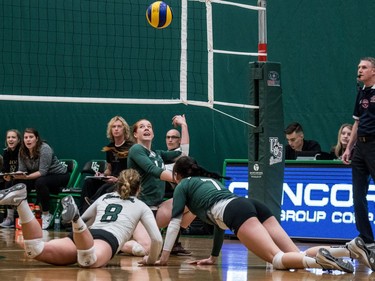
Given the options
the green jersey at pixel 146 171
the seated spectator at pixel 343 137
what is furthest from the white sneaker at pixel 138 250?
the seated spectator at pixel 343 137

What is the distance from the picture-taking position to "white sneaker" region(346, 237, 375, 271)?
24.2 feet

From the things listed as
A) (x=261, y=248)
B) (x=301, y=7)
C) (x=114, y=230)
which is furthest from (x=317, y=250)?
(x=301, y=7)

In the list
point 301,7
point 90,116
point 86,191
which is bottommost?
point 86,191

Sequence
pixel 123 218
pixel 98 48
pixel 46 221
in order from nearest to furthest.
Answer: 1. pixel 123 218
2. pixel 46 221
3. pixel 98 48

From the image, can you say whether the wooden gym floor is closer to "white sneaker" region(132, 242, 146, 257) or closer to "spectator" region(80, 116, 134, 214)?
"white sneaker" region(132, 242, 146, 257)

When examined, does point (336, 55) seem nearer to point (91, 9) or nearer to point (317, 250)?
point (91, 9)

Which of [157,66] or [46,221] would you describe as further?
[157,66]

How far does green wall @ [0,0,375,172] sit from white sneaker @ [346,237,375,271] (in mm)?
5788

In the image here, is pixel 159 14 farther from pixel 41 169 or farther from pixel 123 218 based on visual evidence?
pixel 41 169

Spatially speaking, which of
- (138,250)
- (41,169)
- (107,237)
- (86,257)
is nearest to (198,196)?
(107,237)

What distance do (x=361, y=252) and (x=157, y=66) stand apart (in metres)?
7.33

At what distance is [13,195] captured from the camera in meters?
7.04

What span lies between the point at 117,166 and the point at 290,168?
84.4 inches

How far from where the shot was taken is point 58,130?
47.9ft
